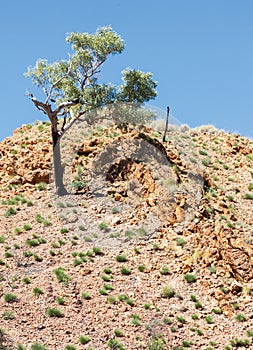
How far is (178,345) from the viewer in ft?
61.6

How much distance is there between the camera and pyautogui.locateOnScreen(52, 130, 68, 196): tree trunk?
27.6 metres

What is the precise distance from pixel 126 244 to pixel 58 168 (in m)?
6.35

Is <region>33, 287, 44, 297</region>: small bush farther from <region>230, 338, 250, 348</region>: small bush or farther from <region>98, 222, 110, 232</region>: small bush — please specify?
<region>230, 338, 250, 348</region>: small bush

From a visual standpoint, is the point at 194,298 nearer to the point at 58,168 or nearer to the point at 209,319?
the point at 209,319

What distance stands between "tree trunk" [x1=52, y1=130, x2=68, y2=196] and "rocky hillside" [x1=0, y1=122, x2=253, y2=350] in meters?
0.42

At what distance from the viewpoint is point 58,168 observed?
28.0 m

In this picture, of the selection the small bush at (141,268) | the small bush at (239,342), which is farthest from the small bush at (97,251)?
the small bush at (239,342)

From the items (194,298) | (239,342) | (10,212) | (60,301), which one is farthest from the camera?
(10,212)

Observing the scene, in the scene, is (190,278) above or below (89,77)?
below

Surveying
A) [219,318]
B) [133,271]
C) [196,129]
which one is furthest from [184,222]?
[196,129]

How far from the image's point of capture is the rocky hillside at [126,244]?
19297 mm

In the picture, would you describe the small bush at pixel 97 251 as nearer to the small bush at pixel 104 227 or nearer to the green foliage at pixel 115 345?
the small bush at pixel 104 227

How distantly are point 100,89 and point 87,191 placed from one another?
5909mm

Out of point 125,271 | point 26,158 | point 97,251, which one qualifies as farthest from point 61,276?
point 26,158
